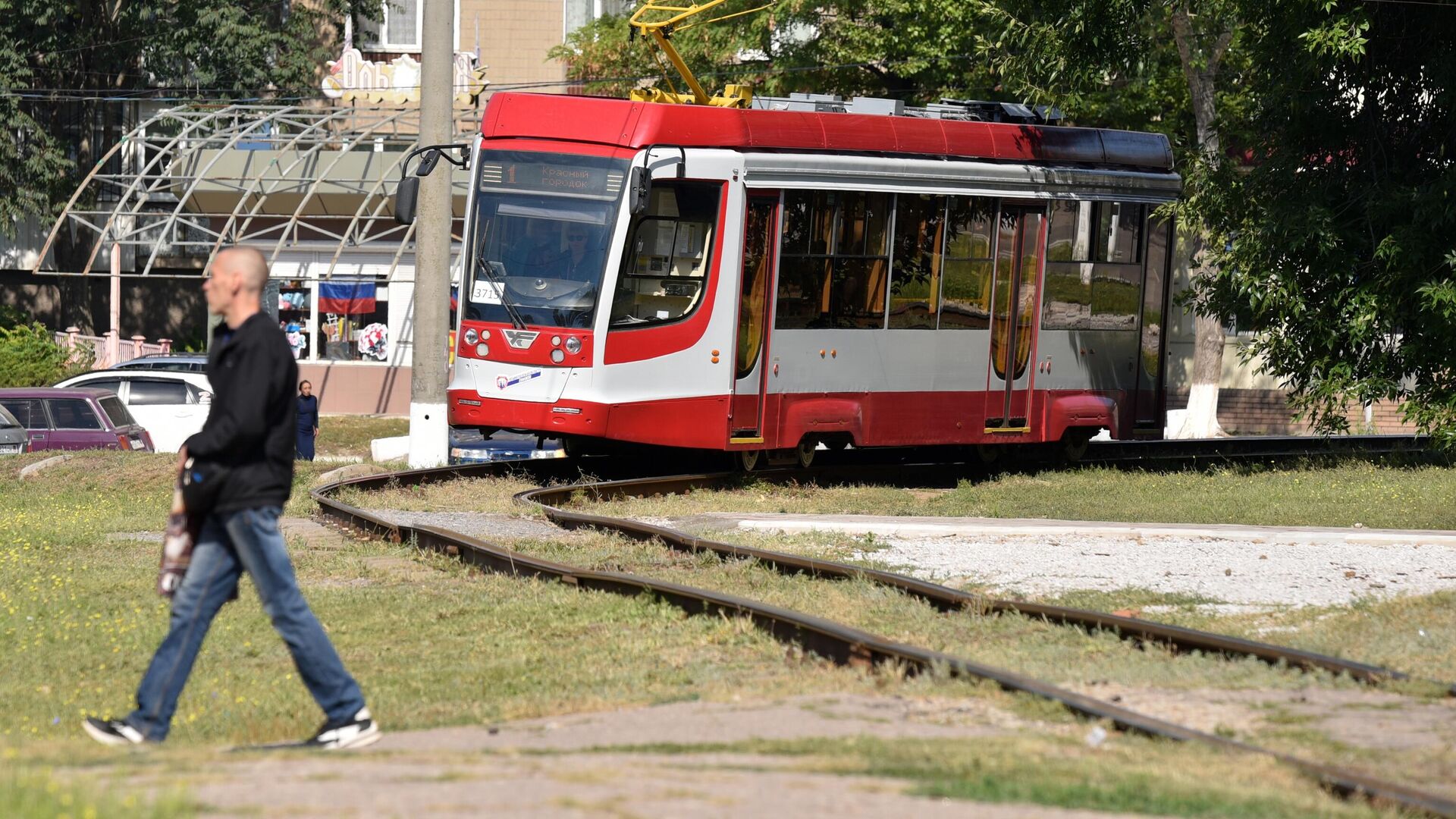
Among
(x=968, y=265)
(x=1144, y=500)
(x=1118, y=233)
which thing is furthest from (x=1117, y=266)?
(x=1144, y=500)

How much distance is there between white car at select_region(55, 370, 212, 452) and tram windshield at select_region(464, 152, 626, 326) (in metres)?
10.4

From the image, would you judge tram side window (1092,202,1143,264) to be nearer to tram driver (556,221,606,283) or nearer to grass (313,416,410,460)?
tram driver (556,221,606,283)

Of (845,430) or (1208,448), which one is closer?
(845,430)

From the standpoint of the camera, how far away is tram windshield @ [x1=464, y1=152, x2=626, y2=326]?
1594 cm

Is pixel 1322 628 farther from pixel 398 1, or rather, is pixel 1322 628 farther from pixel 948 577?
pixel 398 1

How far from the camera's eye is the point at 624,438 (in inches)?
637

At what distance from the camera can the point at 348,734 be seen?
657 centimetres

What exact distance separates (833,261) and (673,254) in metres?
1.67

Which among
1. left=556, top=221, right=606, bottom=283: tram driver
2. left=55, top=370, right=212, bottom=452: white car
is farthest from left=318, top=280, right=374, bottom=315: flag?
left=556, top=221, right=606, bottom=283: tram driver

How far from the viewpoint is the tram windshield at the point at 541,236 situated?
15938 millimetres

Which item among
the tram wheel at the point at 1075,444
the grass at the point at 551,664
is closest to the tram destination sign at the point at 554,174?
the grass at the point at 551,664

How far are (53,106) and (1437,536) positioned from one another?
38.3 metres

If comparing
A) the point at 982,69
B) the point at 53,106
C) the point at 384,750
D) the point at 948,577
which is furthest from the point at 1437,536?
the point at 53,106

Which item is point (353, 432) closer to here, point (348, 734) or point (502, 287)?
point (502, 287)
